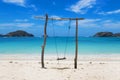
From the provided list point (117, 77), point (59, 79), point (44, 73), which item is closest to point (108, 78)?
point (117, 77)

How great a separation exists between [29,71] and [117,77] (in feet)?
12.2

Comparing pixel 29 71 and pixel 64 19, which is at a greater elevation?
pixel 64 19

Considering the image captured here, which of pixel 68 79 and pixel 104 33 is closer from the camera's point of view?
pixel 68 79

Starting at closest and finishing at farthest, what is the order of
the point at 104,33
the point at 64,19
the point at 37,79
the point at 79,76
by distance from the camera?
the point at 37,79, the point at 79,76, the point at 64,19, the point at 104,33

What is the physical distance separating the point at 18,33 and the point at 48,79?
333 feet

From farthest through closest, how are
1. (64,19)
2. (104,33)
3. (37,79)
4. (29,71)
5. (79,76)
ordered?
(104,33) < (64,19) < (29,71) < (79,76) < (37,79)

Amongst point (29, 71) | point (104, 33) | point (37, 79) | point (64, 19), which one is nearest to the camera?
point (37, 79)

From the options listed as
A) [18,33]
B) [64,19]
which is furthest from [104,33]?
[64,19]

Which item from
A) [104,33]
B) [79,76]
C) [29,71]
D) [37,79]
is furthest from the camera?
[104,33]

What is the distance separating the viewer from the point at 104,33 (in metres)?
105

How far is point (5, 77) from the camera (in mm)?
8039

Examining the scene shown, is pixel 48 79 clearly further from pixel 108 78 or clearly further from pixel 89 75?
pixel 108 78

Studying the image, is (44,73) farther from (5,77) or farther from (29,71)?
(5,77)

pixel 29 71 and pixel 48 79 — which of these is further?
pixel 29 71
